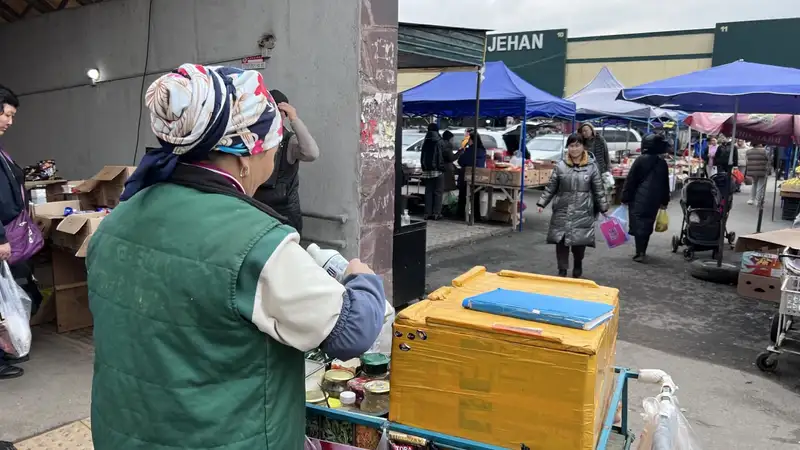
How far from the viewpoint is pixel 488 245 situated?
9641 millimetres

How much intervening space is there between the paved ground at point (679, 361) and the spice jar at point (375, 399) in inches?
100

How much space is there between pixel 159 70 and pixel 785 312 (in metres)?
6.13

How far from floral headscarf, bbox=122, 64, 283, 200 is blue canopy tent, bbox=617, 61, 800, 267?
6405mm

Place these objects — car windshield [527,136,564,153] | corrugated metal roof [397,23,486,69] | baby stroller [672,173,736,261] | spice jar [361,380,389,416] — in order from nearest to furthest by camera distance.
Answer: spice jar [361,380,389,416]
corrugated metal roof [397,23,486,69]
baby stroller [672,173,736,261]
car windshield [527,136,564,153]

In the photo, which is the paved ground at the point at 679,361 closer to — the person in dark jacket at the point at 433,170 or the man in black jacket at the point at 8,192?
the man in black jacket at the point at 8,192

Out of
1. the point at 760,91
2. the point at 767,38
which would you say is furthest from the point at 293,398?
the point at 767,38

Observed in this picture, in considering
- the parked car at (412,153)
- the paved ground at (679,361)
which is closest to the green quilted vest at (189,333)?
the paved ground at (679,361)

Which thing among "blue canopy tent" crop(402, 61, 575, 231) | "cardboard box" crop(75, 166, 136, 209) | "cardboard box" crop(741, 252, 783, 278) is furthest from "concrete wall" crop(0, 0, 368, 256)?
"blue canopy tent" crop(402, 61, 575, 231)

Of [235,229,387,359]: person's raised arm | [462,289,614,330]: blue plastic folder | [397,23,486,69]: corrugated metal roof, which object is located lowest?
[462,289,614,330]: blue plastic folder

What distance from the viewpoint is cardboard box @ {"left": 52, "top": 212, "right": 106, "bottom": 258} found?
14.4 feet

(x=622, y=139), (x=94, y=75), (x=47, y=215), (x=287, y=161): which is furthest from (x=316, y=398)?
(x=622, y=139)

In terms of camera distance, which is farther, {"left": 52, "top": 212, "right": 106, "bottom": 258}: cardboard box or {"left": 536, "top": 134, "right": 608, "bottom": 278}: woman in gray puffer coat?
{"left": 536, "top": 134, "right": 608, "bottom": 278}: woman in gray puffer coat

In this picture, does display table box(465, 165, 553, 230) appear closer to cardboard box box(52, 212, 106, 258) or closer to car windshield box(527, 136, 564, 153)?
car windshield box(527, 136, 564, 153)

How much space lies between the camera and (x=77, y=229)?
14.4 feet
